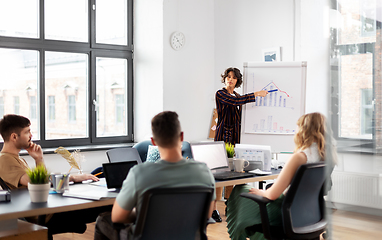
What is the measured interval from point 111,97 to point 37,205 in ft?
13.1

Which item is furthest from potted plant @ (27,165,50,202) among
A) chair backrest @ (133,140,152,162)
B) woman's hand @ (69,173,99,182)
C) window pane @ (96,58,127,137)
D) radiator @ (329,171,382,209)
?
window pane @ (96,58,127,137)

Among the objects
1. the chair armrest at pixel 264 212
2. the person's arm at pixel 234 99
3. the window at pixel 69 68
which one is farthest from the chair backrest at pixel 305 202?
the window at pixel 69 68

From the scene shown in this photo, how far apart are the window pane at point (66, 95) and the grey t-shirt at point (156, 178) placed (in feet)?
12.8

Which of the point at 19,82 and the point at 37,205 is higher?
the point at 19,82

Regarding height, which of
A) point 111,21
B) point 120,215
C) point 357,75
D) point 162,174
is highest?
point 111,21

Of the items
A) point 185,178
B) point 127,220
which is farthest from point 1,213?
point 185,178

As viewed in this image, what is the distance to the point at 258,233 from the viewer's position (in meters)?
2.83

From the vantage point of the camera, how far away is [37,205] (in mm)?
2098

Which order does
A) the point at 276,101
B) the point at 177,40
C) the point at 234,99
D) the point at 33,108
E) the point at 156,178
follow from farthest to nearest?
the point at 177,40, the point at 33,108, the point at 276,101, the point at 234,99, the point at 156,178

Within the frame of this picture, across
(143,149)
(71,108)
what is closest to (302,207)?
(143,149)

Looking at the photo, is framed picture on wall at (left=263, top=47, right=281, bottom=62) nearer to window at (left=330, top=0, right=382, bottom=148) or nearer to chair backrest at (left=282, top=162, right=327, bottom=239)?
chair backrest at (left=282, top=162, right=327, bottom=239)

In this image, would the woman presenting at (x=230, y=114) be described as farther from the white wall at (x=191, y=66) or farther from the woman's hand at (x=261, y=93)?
the white wall at (x=191, y=66)

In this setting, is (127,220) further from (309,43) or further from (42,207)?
(309,43)

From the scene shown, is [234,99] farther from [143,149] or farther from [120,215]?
[120,215]
